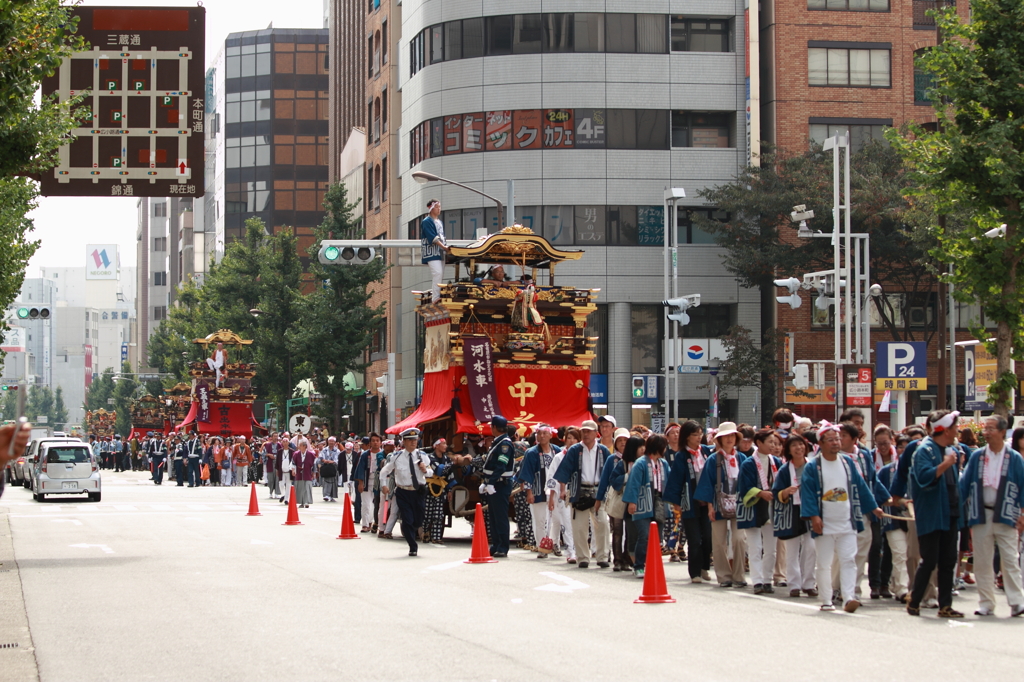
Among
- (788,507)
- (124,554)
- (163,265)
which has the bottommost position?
(124,554)

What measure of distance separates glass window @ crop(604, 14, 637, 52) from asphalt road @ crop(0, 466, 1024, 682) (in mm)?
32910

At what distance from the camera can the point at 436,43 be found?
5122 cm

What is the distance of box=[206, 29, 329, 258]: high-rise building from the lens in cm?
10094

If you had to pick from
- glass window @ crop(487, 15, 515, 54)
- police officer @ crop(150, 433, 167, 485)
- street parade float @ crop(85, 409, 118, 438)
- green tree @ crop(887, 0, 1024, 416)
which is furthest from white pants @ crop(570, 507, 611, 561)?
street parade float @ crop(85, 409, 118, 438)

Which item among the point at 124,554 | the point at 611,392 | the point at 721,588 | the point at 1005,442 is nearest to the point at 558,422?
the point at 124,554

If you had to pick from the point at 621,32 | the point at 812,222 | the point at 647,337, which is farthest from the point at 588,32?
the point at 647,337

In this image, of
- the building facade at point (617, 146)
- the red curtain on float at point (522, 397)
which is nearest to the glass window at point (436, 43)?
the building facade at point (617, 146)

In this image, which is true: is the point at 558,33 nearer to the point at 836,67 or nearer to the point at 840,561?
the point at 836,67

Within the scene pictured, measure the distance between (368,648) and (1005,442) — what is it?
625cm

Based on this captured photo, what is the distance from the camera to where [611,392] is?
4834 centimetres

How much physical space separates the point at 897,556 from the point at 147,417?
85.0m

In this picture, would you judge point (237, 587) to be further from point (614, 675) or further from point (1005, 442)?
point (1005, 442)

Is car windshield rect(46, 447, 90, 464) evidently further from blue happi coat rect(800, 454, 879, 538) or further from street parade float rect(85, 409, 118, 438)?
street parade float rect(85, 409, 118, 438)

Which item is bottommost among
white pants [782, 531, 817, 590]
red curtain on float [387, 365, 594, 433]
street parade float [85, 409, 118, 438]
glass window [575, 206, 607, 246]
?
street parade float [85, 409, 118, 438]
